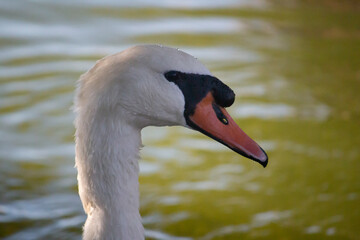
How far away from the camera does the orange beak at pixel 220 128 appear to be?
253 cm

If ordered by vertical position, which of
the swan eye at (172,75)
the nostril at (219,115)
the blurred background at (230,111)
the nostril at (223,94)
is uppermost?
the blurred background at (230,111)

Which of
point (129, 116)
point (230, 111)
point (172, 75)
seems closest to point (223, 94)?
point (172, 75)

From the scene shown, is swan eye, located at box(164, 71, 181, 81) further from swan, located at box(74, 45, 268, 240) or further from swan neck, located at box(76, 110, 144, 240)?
→ swan neck, located at box(76, 110, 144, 240)

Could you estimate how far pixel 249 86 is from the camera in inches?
243

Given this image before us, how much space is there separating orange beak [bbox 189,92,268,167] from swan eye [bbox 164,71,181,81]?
0.43 feet

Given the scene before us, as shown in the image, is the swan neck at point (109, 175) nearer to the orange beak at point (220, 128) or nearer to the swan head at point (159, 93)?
the swan head at point (159, 93)

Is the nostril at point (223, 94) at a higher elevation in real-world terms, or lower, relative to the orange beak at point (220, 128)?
higher

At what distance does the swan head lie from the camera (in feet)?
8.06

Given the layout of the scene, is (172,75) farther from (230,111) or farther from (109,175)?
(230,111)

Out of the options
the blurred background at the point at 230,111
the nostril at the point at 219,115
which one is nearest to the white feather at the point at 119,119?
the nostril at the point at 219,115

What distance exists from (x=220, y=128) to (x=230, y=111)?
3148 millimetres

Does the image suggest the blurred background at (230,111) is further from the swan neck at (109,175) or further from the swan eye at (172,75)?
the swan eye at (172,75)

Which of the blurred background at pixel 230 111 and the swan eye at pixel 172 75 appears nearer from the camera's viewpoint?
the swan eye at pixel 172 75

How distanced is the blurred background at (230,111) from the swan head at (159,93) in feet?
5.55
